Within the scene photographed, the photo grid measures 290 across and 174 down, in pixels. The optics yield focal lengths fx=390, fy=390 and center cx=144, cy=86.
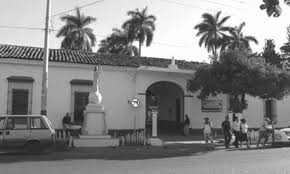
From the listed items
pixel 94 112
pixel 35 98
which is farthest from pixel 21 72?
pixel 94 112

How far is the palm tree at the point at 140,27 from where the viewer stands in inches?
1855

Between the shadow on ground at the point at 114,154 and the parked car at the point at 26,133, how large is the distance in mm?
415

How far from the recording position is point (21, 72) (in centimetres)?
2169

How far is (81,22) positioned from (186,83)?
84.5 ft

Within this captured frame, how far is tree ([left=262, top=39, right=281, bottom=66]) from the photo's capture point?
107 feet

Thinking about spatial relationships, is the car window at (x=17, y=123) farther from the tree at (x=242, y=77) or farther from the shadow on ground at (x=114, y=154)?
the tree at (x=242, y=77)

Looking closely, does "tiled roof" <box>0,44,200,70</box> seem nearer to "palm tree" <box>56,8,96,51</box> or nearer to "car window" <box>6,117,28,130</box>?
"car window" <box>6,117,28,130</box>

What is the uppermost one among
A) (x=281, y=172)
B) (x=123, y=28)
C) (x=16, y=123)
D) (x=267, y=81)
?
(x=123, y=28)

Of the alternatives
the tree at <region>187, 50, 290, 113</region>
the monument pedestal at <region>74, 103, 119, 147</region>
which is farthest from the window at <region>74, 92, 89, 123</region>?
the tree at <region>187, 50, 290, 113</region>

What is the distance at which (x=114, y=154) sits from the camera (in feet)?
51.2

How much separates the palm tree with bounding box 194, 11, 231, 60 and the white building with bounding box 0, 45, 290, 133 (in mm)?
20857

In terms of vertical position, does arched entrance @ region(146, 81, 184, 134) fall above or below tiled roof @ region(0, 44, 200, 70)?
below

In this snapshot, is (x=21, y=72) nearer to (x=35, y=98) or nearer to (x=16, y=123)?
(x=35, y=98)

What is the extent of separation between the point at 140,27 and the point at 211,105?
2265 cm
